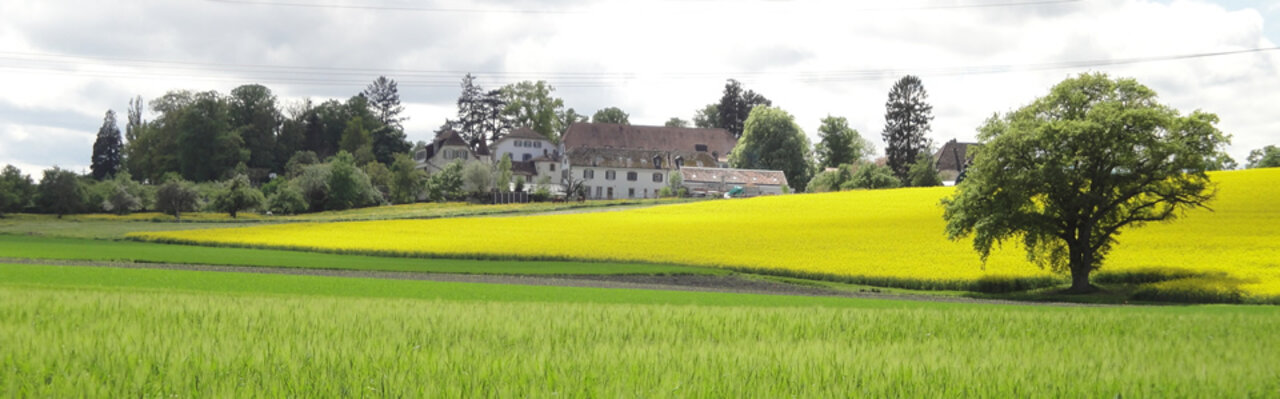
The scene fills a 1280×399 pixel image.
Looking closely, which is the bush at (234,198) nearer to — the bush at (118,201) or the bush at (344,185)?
the bush at (118,201)

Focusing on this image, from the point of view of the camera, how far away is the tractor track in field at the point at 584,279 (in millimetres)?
35719

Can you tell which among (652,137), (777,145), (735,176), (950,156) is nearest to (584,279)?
(735,176)

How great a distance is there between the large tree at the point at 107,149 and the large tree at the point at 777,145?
103992 millimetres

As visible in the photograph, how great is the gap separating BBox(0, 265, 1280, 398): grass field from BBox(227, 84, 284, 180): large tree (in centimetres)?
13736

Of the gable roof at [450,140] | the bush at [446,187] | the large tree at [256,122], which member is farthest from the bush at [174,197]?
the gable roof at [450,140]

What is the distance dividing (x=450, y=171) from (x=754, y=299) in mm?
101648

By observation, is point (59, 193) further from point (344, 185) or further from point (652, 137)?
point (652, 137)

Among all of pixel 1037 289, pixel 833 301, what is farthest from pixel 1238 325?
pixel 1037 289

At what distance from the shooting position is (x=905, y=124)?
431 feet

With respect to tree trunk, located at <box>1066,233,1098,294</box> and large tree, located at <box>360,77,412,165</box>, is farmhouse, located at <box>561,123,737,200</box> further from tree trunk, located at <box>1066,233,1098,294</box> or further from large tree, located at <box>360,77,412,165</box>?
tree trunk, located at <box>1066,233,1098,294</box>

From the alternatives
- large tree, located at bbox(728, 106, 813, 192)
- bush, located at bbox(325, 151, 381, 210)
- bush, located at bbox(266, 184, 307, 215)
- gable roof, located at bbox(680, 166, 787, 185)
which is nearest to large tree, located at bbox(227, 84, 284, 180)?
bush, located at bbox(325, 151, 381, 210)

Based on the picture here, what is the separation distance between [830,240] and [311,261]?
1054 inches

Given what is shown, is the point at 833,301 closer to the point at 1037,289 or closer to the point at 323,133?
the point at 1037,289

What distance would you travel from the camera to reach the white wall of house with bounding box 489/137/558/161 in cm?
16488
